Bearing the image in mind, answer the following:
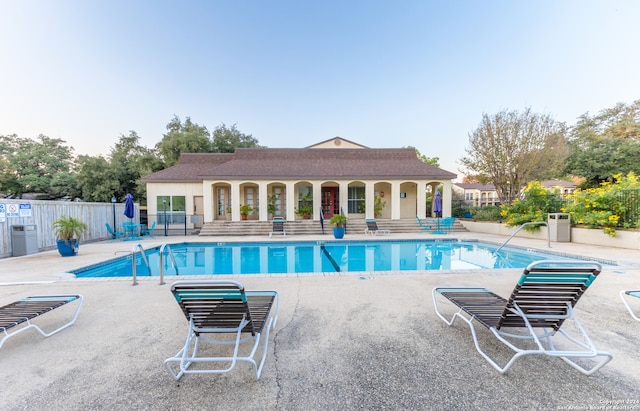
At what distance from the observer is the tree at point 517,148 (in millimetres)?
16406

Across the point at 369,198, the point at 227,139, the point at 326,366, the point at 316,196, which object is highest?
the point at 227,139

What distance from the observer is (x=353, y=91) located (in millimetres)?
21594

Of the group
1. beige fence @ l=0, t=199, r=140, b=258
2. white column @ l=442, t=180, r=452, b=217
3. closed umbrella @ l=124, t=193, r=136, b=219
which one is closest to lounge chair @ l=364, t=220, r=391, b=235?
Result: white column @ l=442, t=180, r=452, b=217

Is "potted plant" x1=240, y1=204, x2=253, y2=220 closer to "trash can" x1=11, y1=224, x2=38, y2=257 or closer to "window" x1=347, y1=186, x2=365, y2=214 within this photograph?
"window" x1=347, y1=186, x2=365, y2=214

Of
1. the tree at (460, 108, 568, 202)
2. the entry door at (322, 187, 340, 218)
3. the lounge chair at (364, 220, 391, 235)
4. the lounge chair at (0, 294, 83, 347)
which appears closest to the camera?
the lounge chair at (0, 294, 83, 347)

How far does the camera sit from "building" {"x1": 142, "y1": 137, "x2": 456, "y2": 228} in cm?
1631

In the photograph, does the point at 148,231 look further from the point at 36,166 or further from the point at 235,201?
the point at 36,166

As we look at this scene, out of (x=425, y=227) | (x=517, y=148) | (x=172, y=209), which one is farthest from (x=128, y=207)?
(x=517, y=148)

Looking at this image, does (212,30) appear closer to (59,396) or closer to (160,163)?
(160,163)

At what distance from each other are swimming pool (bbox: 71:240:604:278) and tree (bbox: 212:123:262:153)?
18.9m

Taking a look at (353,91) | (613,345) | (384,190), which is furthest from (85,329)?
(353,91)

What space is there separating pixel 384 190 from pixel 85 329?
17.4 meters

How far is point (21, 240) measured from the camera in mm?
8484

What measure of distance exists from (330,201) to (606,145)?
83.2 feet
